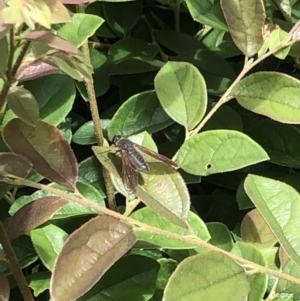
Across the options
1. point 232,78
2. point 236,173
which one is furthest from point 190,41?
point 236,173

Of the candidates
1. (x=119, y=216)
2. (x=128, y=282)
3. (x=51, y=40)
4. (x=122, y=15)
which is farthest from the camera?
(x=122, y=15)

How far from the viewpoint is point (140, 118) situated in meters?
0.79

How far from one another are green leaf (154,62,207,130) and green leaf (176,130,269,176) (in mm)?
29

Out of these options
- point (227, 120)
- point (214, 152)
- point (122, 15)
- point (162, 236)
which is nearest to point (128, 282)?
point (162, 236)

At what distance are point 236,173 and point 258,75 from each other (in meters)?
0.23

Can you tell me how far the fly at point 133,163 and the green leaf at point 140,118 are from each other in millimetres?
141

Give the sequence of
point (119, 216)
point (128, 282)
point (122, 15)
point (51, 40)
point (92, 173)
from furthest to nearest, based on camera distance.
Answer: point (122, 15) → point (92, 173) → point (128, 282) → point (119, 216) → point (51, 40)

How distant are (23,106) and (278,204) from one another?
276 mm

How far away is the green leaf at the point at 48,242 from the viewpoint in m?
0.64

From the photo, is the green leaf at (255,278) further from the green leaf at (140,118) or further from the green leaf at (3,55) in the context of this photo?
the green leaf at (3,55)

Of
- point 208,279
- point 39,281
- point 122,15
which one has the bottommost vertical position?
point 39,281

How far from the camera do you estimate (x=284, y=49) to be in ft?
2.35

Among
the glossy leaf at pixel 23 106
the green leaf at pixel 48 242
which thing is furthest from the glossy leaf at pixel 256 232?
the glossy leaf at pixel 23 106

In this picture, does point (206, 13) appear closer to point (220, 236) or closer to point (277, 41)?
point (277, 41)
